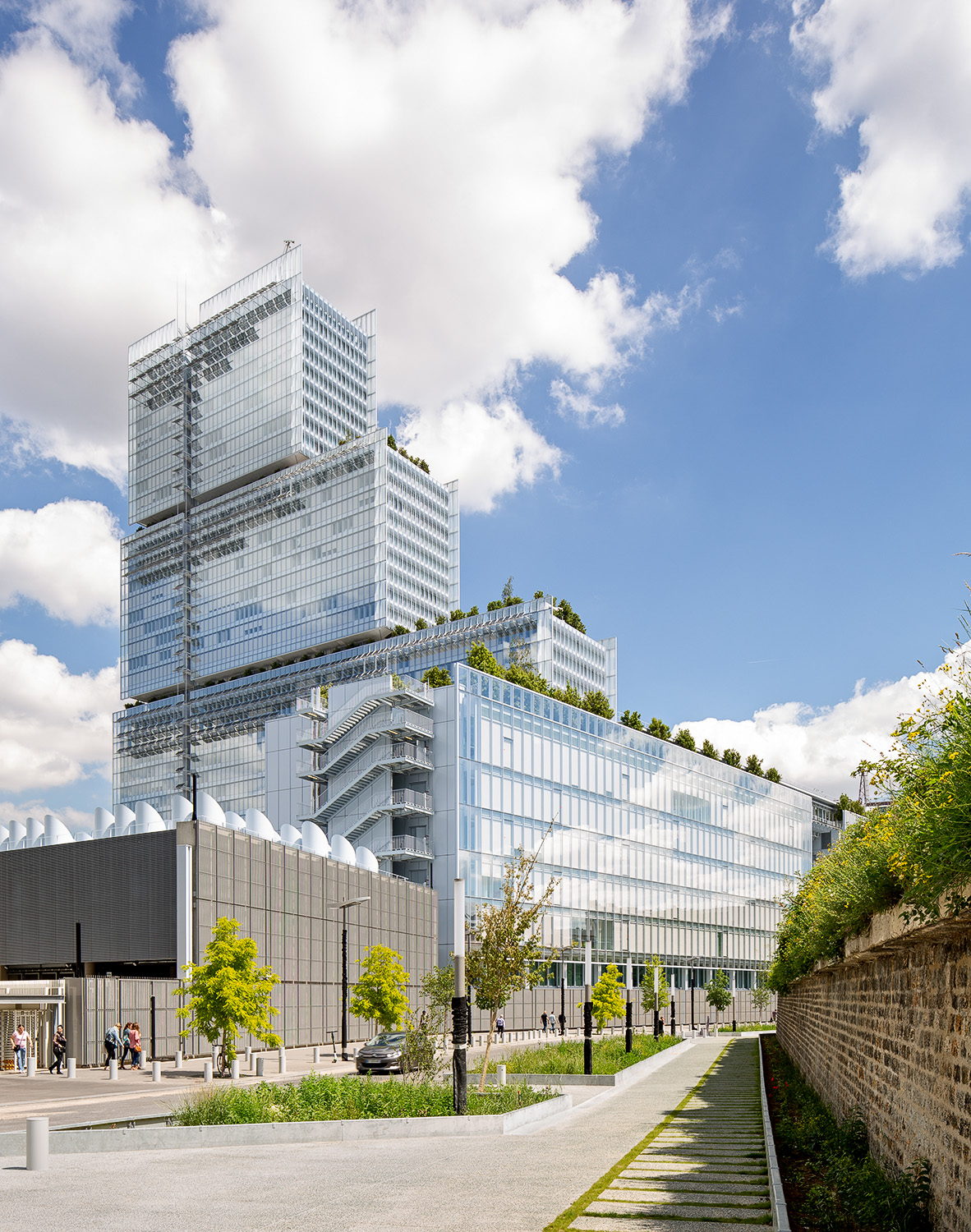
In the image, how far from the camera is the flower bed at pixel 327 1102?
65.7ft

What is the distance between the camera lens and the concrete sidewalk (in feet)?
39.8

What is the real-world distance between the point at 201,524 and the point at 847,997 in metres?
169

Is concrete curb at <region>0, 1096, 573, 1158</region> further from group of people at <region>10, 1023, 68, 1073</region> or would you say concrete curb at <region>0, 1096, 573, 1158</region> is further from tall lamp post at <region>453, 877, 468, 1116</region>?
group of people at <region>10, 1023, 68, 1073</region>

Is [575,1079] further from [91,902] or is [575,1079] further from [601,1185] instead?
[91,902]

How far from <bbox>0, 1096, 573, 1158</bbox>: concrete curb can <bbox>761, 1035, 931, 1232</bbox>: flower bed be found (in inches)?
218

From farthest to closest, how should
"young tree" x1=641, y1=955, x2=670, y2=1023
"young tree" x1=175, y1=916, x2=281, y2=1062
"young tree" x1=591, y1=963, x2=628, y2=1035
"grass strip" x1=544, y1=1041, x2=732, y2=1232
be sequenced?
"young tree" x1=641, y1=955, x2=670, y2=1023, "young tree" x1=591, y1=963, x2=628, y2=1035, "young tree" x1=175, y1=916, x2=281, y2=1062, "grass strip" x1=544, y1=1041, x2=732, y2=1232

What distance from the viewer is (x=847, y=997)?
1759cm

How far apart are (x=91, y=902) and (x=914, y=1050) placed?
44551mm

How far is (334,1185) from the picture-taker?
47.8 feet

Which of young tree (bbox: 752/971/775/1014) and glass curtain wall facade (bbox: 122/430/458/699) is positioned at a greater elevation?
glass curtain wall facade (bbox: 122/430/458/699)

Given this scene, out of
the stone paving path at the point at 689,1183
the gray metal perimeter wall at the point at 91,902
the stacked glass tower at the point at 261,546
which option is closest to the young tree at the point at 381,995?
the gray metal perimeter wall at the point at 91,902

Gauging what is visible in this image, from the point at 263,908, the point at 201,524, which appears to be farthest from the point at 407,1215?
the point at 201,524

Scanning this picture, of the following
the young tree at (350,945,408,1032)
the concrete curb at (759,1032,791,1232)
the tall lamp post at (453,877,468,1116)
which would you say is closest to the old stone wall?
the concrete curb at (759,1032,791,1232)

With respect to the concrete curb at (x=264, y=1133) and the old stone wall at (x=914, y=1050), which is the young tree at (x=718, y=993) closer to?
the concrete curb at (x=264, y=1133)
